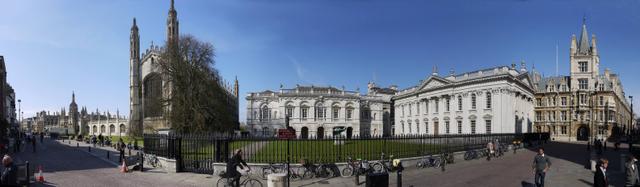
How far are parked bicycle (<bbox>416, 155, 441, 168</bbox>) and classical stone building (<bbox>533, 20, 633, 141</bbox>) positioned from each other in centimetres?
6284

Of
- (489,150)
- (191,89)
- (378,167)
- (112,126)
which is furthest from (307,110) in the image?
(112,126)

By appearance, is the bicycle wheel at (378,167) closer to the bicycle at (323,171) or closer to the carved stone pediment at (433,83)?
the bicycle at (323,171)

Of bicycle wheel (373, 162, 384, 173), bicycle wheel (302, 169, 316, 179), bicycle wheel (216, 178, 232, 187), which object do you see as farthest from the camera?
bicycle wheel (373, 162, 384, 173)

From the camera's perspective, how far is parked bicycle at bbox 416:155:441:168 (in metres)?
20.7

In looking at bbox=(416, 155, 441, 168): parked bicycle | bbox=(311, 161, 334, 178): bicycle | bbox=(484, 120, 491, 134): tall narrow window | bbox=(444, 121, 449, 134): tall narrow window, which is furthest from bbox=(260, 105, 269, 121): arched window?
bbox=(311, 161, 334, 178): bicycle

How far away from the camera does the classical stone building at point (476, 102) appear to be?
52.6 m

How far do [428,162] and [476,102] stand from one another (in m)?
38.9

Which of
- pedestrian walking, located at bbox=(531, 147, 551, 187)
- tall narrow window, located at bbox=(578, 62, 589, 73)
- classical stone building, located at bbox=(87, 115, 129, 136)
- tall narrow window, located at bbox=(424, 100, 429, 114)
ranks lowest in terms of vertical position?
classical stone building, located at bbox=(87, 115, 129, 136)

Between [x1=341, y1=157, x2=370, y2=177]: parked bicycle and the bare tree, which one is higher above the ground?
the bare tree

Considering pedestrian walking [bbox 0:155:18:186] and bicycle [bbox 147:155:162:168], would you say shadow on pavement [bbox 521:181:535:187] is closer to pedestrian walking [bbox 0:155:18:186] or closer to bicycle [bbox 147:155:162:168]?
bicycle [bbox 147:155:162:168]

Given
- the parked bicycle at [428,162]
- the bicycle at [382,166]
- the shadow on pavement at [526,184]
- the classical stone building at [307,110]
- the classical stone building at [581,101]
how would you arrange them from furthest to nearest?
1. the classical stone building at [307,110]
2. the classical stone building at [581,101]
3. the parked bicycle at [428,162]
4. the bicycle at [382,166]
5. the shadow on pavement at [526,184]

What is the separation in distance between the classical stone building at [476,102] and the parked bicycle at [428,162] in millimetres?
35586

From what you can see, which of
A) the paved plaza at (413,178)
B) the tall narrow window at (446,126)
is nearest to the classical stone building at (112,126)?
the tall narrow window at (446,126)

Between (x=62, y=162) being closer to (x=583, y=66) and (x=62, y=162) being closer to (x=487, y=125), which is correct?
(x=487, y=125)
